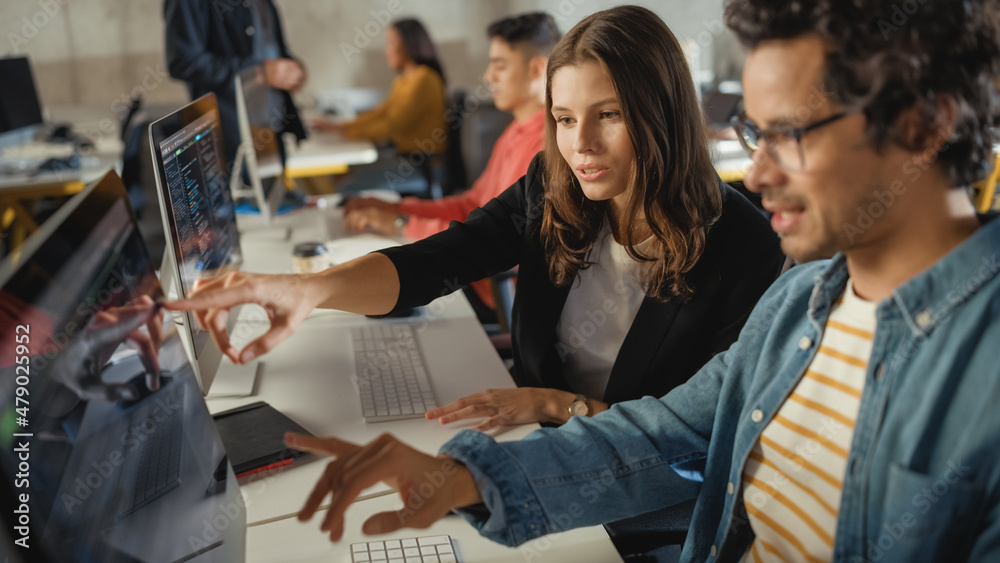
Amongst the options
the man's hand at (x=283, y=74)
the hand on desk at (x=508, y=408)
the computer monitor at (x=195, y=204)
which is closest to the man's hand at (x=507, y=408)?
the hand on desk at (x=508, y=408)

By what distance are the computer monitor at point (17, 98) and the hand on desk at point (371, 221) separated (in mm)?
2459

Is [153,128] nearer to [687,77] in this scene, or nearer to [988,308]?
[687,77]

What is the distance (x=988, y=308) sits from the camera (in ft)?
2.38

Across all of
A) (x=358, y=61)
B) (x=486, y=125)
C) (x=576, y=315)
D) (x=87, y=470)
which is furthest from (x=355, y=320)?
(x=358, y=61)

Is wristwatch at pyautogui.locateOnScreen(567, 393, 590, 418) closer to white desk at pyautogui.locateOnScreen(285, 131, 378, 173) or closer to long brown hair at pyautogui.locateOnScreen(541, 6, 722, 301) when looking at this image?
long brown hair at pyautogui.locateOnScreen(541, 6, 722, 301)

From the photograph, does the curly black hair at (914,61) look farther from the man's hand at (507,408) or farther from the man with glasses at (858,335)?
the man's hand at (507,408)

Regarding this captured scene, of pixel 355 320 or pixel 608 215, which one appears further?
pixel 355 320

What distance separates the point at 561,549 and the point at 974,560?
0.46 meters

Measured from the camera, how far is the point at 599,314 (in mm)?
1532

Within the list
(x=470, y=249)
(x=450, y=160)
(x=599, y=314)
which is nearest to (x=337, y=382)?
(x=470, y=249)

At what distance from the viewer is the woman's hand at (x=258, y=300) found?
990 mm

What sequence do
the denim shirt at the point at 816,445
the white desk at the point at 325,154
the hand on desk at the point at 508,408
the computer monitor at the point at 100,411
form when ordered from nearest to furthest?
the computer monitor at the point at 100,411
the denim shirt at the point at 816,445
the hand on desk at the point at 508,408
the white desk at the point at 325,154

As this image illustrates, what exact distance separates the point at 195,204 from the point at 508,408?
0.66m

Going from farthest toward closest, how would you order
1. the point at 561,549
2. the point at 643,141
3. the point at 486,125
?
the point at 486,125 < the point at 643,141 < the point at 561,549
